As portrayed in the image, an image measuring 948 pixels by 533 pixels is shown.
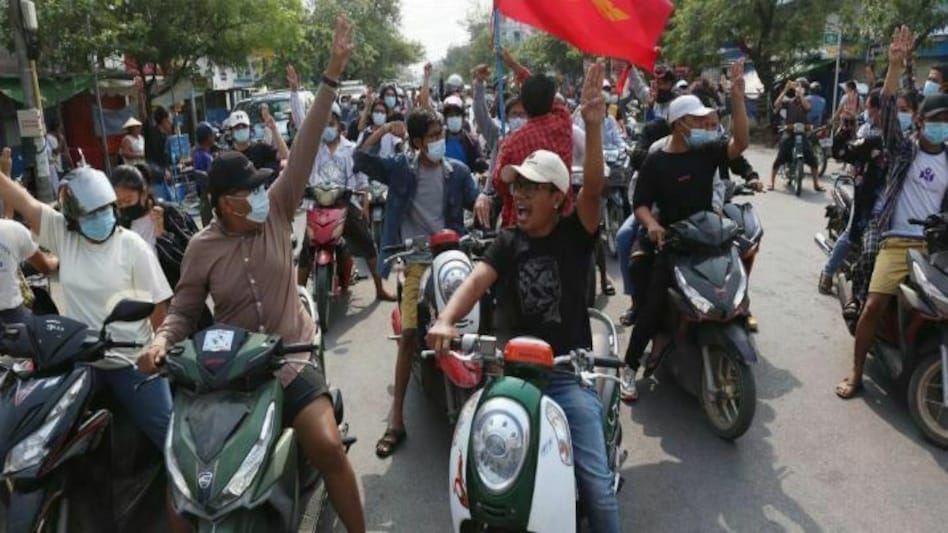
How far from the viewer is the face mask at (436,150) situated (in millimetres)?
5172

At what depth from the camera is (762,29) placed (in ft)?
82.8

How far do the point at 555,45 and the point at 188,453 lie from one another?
57.3m

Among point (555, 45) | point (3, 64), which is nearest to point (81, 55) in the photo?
point (3, 64)

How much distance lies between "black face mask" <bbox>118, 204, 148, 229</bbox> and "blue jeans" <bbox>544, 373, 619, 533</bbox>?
288 cm

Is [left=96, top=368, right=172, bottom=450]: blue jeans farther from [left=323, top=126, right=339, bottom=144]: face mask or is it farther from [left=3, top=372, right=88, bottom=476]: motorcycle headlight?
[left=323, top=126, right=339, bottom=144]: face mask

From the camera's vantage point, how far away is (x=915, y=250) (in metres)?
4.36

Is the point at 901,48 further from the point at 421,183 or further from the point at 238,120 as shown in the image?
the point at 238,120

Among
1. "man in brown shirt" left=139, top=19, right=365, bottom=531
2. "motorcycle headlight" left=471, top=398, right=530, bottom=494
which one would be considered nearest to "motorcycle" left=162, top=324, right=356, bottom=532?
"man in brown shirt" left=139, top=19, right=365, bottom=531

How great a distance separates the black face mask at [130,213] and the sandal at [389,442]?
1979mm

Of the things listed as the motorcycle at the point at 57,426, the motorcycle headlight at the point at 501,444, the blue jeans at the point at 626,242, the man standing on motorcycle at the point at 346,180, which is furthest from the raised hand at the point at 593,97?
the man standing on motorcycle at the point at 346,180

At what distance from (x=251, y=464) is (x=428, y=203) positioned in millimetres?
2988

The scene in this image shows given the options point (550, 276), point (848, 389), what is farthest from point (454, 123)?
point (550, 276)

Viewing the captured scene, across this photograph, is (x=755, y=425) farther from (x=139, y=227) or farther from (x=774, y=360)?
(x=139, y=227)

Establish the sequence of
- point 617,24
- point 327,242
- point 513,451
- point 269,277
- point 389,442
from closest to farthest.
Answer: point 513,451 < point 269,277 < point 389,442 < point 617,24 < point 327,242
